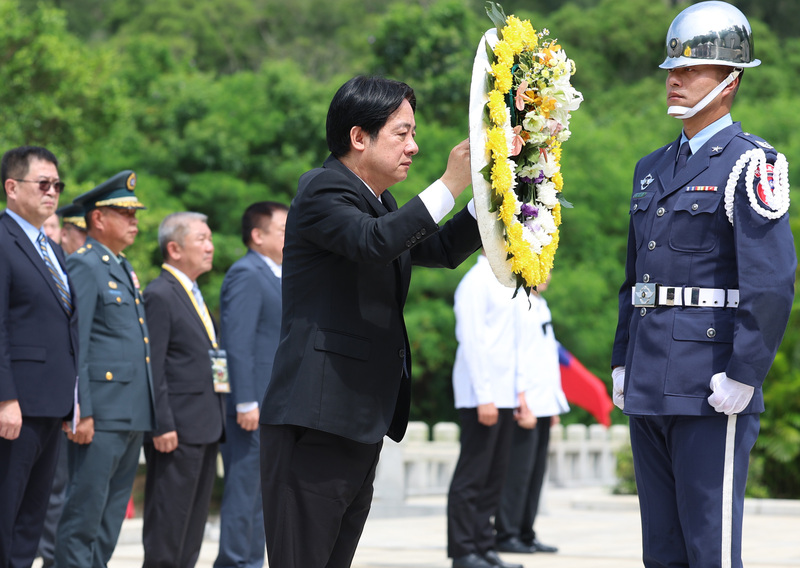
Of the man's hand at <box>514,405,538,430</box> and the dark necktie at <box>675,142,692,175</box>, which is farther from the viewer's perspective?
the man's hand at <box>514,405,538,430</box>

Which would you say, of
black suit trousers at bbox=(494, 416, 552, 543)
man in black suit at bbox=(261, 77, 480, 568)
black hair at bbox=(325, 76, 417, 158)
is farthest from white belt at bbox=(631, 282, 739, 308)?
black suit trousers at bbox=(494, 416, 552, 543)

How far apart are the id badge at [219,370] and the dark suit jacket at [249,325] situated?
0.16 m

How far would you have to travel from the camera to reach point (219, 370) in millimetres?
7137

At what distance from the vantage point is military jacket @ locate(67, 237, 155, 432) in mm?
6375

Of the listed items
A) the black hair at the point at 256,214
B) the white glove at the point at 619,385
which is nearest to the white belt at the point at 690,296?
the white glove at the point at 619,385

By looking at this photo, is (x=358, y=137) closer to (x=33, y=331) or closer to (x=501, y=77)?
(x=501, y=77)

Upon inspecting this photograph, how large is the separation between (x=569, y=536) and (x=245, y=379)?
162 inches

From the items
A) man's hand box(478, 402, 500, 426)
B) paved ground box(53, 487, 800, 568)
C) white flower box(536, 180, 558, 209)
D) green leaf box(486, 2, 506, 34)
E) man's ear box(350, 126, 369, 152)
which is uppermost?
green leaf box(486, 2, 506, 34)

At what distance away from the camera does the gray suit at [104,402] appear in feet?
20.3

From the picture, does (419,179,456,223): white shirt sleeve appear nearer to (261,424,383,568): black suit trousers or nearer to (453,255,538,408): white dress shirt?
(261,424,383,568): black suit trousers

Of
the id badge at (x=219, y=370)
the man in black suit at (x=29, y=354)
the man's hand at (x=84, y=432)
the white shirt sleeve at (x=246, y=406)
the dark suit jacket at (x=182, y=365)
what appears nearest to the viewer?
the man in black suit at (x=29, y=354)

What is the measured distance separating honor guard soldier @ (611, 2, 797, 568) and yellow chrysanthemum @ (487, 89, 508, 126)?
89 centimetres

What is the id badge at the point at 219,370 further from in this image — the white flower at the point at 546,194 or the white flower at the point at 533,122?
the white flower at the point at 533,122

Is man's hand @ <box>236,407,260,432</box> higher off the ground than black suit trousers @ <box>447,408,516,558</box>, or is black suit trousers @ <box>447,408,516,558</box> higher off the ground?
man's hand @ <box>236,407,260,432</box>
